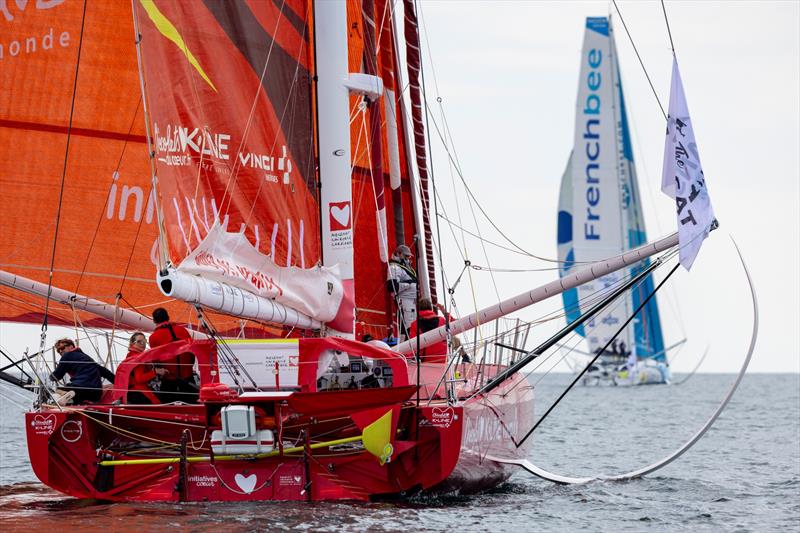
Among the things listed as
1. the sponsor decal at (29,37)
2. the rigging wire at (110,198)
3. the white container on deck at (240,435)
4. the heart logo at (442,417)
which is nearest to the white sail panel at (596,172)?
the rigging wire at (110,198)

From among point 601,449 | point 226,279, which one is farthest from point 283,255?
point 601,449

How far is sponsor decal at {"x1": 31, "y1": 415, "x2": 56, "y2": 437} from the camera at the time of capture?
12.6 meters

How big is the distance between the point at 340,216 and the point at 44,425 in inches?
144

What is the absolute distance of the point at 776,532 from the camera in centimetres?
1275

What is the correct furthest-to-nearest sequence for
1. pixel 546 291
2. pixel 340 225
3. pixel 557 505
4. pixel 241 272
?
pixel 340 225
pixel 557 505
pixel 546 291
pixel 241 272

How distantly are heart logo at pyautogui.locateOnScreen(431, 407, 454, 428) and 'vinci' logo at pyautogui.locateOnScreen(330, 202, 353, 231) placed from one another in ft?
9.15

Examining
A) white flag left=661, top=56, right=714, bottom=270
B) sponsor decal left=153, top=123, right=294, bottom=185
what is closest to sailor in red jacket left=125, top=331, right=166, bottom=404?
sponsor decal left=153, top=123, right=294, bottom=185

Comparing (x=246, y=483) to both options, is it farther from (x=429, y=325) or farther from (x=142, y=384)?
(x=429, y=325)

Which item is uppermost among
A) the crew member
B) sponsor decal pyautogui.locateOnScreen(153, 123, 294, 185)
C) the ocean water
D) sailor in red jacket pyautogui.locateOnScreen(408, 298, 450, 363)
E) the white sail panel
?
the white sail panel

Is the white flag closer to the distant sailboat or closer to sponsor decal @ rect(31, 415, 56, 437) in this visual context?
sponsor decal @ rect(31, 415, 56, 437)

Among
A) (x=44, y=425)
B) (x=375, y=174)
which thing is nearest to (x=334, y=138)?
(x=375, y=174)

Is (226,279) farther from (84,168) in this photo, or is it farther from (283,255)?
(84,168)

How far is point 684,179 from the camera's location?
13.2 metres

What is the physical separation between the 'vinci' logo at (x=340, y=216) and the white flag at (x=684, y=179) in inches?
125
